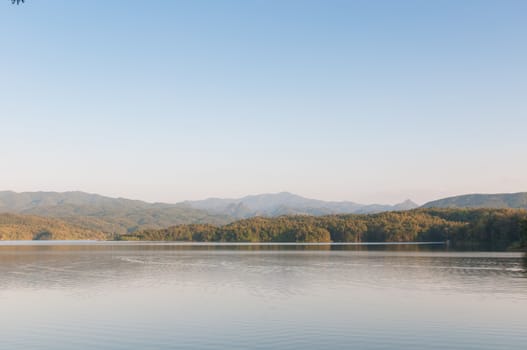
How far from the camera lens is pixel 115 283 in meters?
57.5

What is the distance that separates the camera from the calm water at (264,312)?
29375 mm

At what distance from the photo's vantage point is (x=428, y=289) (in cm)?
5128

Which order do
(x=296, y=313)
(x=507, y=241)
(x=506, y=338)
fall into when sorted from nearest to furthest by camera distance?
(x=506, y=338) → (x=296, y=313) → (x=507, y=241)

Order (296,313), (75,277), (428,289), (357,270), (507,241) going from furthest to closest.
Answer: (507,241)
(357,270)
(75,277)
(428,289)
(296,313)

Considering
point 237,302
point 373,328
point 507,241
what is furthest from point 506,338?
point 507,241

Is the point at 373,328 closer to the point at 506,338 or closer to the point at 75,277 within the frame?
the point at 506,338

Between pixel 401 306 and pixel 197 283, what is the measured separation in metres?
24.3

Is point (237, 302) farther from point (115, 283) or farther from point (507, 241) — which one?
point (507, 241)

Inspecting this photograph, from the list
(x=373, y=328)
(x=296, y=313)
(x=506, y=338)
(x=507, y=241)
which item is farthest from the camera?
(x=507, y=241)

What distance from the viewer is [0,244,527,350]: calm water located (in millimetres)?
29375

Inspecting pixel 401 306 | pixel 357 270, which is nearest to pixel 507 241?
pixel 357 270

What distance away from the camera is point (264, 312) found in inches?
1490

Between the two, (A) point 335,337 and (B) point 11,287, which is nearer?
(A) point 335,337

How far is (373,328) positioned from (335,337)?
11.7 feet
